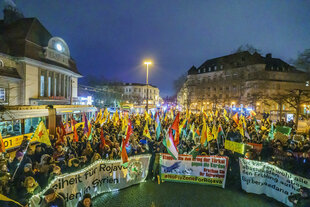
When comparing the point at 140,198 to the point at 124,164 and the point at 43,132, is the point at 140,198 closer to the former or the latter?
the point at 124,164

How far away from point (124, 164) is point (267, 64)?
60677mm

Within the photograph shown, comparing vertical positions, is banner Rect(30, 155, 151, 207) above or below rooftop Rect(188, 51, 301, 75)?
below

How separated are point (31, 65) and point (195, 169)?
21.3 metres

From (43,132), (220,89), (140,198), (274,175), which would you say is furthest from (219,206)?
(220,89)

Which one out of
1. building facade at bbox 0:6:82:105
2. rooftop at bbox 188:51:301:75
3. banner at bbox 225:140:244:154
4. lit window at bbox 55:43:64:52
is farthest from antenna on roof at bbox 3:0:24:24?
rooftop at bbox 188:51:301:75

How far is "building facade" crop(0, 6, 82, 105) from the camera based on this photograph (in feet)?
62.2

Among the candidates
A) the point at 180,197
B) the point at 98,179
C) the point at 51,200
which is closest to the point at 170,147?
the point at 180,197

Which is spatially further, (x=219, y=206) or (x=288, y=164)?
(x=288, y=164)

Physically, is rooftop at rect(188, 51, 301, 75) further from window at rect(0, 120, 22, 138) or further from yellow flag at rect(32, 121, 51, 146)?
yellow flag at rect(32, 121, 51, 146)

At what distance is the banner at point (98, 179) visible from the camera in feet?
15.7

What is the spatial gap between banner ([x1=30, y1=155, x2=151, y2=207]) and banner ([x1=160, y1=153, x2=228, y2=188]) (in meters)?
0.77

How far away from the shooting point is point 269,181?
606 centimetres

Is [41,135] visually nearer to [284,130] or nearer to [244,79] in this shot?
[284,130]

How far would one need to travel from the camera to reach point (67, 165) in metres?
6.49
